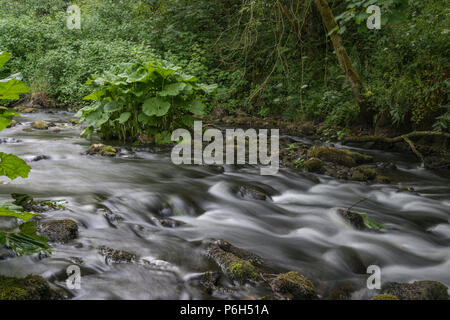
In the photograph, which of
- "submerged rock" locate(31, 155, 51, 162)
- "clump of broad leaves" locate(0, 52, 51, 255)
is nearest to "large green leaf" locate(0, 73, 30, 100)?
"clump of broad leaves" locate(0, 52, 51, 255)

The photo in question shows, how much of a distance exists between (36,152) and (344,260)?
497 centimetres

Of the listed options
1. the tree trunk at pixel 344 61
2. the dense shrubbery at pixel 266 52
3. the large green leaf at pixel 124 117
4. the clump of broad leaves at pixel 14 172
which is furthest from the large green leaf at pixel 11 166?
the tree trunk at pixel 344 61

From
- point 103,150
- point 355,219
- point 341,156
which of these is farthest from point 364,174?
point 103,150

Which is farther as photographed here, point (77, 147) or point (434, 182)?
point (77, 147)

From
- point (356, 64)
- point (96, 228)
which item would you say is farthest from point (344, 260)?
point (356, 64)

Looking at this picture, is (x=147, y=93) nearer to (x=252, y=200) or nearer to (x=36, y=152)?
(x=36, y=152)

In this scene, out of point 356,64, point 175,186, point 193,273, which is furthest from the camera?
point 356,64

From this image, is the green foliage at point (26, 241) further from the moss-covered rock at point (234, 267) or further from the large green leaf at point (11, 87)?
the moss-covered rock at point (234, 267)

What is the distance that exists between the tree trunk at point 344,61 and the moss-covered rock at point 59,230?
562 cm

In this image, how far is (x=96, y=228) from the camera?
278 centimetres

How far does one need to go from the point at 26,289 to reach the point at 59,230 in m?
0.78

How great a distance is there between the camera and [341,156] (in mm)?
5578

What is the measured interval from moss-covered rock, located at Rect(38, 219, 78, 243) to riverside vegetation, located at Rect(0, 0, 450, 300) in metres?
0.01

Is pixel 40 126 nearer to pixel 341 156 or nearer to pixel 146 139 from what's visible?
pixel 146 139
